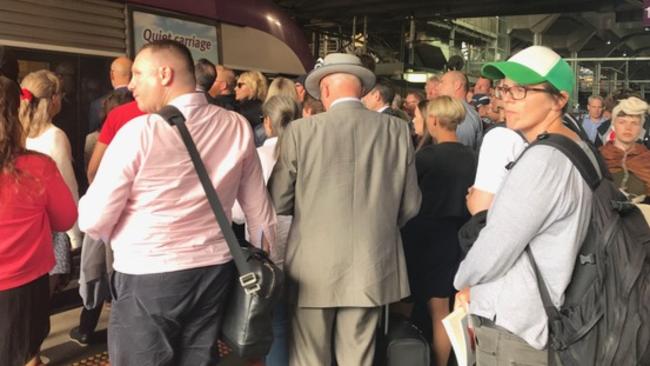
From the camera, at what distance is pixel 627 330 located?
5.25 feet

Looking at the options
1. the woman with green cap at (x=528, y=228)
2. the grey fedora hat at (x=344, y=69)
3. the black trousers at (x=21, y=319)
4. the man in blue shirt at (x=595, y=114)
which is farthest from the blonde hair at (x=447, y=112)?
the man in blue shirt at (x=595, y=114)

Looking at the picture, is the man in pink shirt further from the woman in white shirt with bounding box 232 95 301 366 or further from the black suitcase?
the black suitcase

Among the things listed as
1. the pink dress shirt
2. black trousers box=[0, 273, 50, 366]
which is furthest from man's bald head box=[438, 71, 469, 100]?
black trousers box=[0, 273, 50, 366]

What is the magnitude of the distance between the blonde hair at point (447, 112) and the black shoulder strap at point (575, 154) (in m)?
1.38

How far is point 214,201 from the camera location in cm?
193

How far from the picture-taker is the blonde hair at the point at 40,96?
3203mm

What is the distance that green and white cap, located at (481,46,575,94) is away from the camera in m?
1.77

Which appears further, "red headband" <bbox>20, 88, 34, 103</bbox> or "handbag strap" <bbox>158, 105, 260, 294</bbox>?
"red headband" <bbox>20, 88, 34, 103</bbox>

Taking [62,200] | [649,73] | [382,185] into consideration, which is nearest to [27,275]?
[62,200]

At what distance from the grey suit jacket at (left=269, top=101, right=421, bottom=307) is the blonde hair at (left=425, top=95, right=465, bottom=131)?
77cm

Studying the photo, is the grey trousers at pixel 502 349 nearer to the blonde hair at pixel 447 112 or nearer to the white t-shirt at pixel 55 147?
the blonde hair at pixel 447 112

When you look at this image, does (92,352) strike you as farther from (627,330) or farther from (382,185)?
(627,330)

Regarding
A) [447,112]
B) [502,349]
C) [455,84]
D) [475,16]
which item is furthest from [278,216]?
[475,16]

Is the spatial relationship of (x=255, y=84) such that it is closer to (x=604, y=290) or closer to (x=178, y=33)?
(x=178, y=33)
